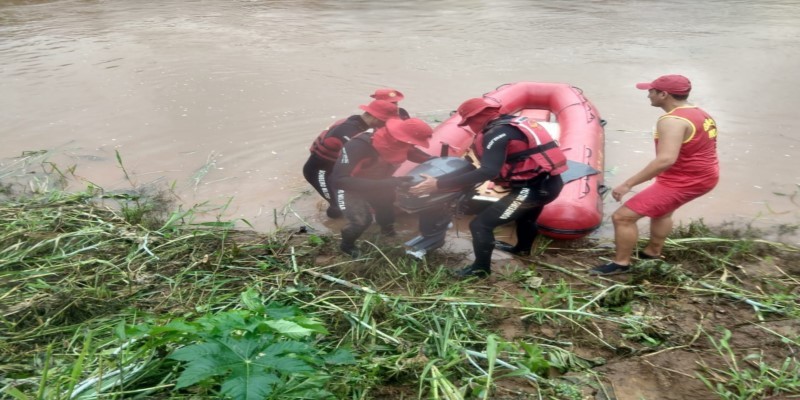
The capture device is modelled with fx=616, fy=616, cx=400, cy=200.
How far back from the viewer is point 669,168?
3773mm

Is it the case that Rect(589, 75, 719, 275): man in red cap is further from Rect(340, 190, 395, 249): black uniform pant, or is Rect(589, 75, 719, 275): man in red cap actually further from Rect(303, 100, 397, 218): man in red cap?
Rect(303, 100, 397, 218): man in red cap

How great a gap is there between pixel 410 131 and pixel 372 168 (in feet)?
1.59

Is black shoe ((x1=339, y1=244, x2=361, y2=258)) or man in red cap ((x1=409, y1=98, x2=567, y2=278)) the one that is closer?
man in red cap ((x1=409, y1=98, x2=567, y2=278))

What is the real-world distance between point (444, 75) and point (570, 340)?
7.02 m

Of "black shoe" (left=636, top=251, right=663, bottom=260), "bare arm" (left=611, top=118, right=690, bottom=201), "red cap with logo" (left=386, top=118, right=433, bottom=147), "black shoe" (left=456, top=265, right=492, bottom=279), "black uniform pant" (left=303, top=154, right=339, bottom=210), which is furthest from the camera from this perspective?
"black uniform pant" (left=303, top=154, right=339, bottom=210)

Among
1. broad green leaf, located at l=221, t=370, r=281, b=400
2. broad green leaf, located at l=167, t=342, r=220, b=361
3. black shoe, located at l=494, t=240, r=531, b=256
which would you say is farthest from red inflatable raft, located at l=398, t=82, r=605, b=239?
broad green leaf, located at l=221, t=370, r=281, b=400

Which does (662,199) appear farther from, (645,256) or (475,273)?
(475,273)

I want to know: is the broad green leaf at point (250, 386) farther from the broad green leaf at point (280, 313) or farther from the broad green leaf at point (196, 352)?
the broad green leaf at point (280, 313)

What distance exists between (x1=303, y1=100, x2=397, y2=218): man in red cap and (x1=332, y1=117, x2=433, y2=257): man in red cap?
7.0 inches

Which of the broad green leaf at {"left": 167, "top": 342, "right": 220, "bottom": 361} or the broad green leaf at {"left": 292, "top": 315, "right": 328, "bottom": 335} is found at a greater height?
the broad green leaf at {"left": 167, "top": 342, "right": 220, "bottom": 361}

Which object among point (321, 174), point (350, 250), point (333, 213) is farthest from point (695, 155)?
point (333, 213)

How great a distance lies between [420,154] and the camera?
4.53 metres

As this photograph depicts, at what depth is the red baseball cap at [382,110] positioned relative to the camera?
430 cm

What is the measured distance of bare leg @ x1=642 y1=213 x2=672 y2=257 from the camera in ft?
13.4
